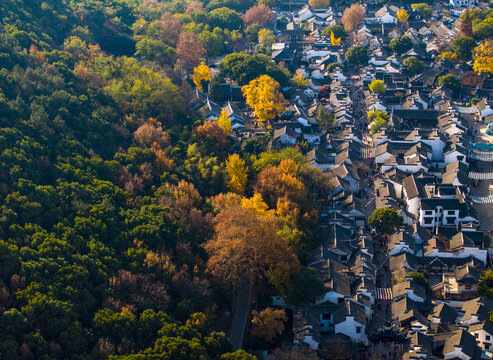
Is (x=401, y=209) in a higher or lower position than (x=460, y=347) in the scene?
higher

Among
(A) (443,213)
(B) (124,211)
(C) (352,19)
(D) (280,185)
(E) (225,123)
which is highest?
(C) (352,19)

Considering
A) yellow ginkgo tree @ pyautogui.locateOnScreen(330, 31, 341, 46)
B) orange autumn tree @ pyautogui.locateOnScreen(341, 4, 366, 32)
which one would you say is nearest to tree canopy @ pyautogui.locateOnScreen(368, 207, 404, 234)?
yellow ginkgo tree @ pyautogui.locateOnScreen(330, 31, 341, 46)

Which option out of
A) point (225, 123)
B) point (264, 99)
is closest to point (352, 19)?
point (264, 99)

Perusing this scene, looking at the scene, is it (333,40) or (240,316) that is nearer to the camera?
(240,316)

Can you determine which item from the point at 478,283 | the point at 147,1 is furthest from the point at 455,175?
the point at 147,1

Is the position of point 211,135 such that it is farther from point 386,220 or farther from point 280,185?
point 386,220

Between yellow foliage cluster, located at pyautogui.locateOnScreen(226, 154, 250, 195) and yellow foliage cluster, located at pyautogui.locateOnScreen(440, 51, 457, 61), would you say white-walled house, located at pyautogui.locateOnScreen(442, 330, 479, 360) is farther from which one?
yellow foliage cluster, located at pyautogui.locateOnScreen(440, 51, 457, 61)

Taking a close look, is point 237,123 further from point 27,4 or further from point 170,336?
point 170,336
